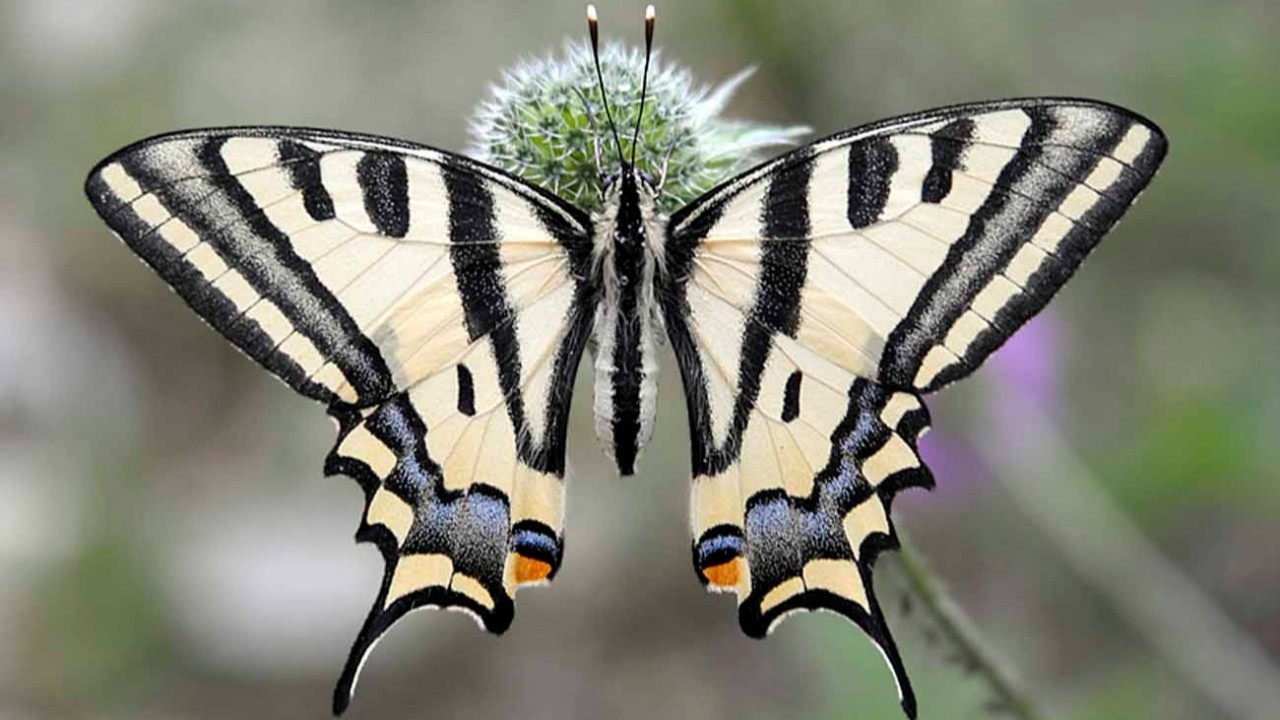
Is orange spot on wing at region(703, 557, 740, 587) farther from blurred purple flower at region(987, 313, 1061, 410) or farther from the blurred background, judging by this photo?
blurred purple flower at region(987, 313, 1061, 410)

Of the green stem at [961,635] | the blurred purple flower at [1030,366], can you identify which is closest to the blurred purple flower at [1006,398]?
the blurred purple flower at [1030,366]

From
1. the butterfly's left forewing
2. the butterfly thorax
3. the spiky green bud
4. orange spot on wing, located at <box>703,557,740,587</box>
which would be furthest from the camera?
the spiky green bud

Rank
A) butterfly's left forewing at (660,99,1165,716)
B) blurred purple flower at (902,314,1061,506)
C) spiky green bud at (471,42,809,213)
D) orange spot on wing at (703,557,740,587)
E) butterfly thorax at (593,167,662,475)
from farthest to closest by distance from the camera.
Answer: blurred purple flower at (902,314,1061,506) → spiky green bud at (471,42,809,213) → butterfly thorax at (593,167,662,475) → orange spot on wing at (703,557,740,587) → butterfly's left forewing at (660,99,1165,716)

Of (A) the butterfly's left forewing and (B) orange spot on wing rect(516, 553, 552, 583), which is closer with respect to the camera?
(A) the butterfly's left forewing

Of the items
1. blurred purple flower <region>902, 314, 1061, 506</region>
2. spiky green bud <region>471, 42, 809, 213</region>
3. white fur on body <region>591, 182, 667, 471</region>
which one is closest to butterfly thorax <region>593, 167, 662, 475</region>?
white fur on body <region>591, 182, 667, 471</region>

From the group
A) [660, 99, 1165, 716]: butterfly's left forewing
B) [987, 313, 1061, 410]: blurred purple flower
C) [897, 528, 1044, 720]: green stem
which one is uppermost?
[987, 313, 1061, 410]: blurred purple flower

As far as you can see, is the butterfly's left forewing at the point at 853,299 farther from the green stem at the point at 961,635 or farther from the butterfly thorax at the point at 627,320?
the green stem at the point at 961,635

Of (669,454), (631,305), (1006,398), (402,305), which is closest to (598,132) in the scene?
(631,305)

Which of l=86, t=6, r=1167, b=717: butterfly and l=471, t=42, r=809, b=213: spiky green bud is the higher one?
l=471, t=42, r=809, b=213: spiky green bud

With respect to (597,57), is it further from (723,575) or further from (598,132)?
(723,575)
